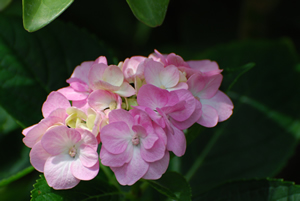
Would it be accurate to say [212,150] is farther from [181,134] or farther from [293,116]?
[181,134]

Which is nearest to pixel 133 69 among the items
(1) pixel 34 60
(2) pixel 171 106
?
(2) pixel 171 106

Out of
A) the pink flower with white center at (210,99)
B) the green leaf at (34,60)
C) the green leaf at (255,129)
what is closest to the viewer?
the pink flower with white center at (210,99)

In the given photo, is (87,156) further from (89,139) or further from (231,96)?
(231,96)

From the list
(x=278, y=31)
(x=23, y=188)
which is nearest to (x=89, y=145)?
(x=23, y=188)

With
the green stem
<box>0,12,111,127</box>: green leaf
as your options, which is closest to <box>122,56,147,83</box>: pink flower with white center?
<box>0,12,111,127</box>: green leaf

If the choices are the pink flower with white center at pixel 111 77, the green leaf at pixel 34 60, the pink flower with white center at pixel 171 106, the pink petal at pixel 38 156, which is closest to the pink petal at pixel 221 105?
the pink flower with white center at pixel 171 106

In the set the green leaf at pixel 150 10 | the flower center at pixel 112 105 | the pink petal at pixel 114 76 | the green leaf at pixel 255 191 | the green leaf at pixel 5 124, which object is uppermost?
the green leaf at pixel 150 10

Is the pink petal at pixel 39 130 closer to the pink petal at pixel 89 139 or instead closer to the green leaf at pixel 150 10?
the pink petal at pixel 89 139

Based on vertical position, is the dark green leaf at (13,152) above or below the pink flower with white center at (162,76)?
below
